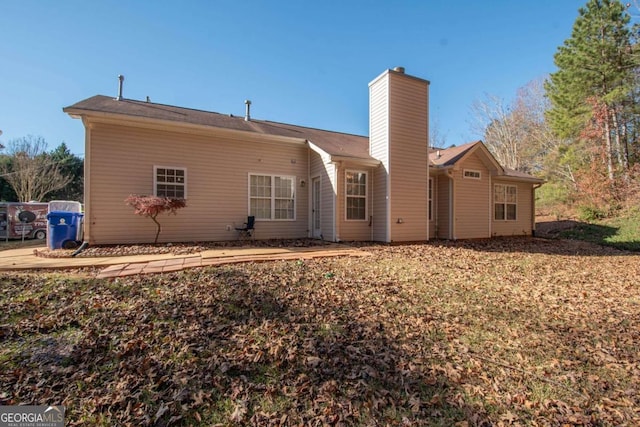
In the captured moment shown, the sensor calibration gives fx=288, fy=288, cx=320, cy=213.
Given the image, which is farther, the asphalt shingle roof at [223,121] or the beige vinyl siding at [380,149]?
the beige vinyl siding at [380,149]

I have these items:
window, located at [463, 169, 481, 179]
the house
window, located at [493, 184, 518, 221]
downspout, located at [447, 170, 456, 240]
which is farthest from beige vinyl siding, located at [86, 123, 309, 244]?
window, located at [493, 184, 518, 221]

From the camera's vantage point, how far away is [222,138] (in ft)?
30.3

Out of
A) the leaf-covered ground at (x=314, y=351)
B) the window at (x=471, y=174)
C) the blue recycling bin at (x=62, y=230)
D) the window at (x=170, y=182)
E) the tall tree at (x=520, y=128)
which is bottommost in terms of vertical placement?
the leaf-covered ground at (x=314, y=351)

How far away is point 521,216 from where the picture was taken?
13.3 metres

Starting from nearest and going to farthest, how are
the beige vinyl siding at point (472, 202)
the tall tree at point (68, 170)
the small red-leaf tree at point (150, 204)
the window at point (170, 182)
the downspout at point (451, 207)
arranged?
the small red-leaf tree at point (150, 204) < the window at point (170, 182) < the downspout at point (451, 207) < the beige vinyl siding at point (472, 202) < the tall tree at point (68, 170)

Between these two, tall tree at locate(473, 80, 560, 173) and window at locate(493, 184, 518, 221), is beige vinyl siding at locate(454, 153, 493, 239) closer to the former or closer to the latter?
window at locate(493, 184, 518, 221)

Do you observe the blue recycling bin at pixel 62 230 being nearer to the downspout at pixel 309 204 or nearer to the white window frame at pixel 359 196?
the downspout at pixel 309 204

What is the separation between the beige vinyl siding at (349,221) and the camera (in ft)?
30.7

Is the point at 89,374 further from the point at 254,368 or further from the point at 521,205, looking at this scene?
the point at 521,205

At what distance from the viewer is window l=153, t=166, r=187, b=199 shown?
28.0 ft

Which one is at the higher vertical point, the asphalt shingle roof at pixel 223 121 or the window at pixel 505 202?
the asphalt shingle roof at pixel 223 121

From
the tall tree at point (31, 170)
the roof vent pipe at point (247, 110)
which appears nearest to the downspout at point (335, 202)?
the roof vent pipe at point (247, 110)

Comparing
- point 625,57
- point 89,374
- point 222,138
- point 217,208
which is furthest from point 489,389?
point 625,57

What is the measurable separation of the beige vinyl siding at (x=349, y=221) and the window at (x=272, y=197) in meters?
1.88
